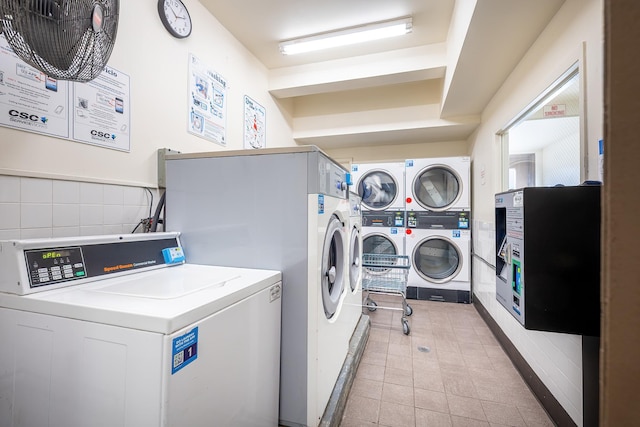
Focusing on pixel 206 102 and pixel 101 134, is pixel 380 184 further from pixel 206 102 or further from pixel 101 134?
pixel 101 134

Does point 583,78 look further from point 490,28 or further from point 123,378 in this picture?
point 123,378

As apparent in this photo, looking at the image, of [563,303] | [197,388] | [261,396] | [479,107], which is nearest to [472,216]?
[479,107]

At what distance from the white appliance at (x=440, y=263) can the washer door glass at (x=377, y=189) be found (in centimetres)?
54

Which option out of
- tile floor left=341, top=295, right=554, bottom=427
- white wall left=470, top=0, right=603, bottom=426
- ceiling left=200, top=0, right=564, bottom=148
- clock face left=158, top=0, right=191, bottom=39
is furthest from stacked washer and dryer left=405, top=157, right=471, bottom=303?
clock face left=158, top=0, right=191, bottom=39

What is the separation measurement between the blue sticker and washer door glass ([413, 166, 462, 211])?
329 cm

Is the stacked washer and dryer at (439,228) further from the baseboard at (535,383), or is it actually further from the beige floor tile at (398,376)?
the beige floor tile at (398,376)

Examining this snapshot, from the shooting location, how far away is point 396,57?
290cm

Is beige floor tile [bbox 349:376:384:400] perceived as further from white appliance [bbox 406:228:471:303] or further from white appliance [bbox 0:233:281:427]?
white appliance [bbox 406:228:471:303]

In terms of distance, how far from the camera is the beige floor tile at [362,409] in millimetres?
1533

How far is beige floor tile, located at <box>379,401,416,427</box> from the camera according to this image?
1.49 m

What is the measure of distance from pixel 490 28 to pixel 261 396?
2429mm

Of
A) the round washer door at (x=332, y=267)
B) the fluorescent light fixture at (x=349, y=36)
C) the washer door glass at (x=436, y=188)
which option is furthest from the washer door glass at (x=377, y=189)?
the round washer door at (x=332, y=267)

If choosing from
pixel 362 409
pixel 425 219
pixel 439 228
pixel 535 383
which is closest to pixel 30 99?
pixel 362 409

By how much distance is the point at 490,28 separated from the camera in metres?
1.76
